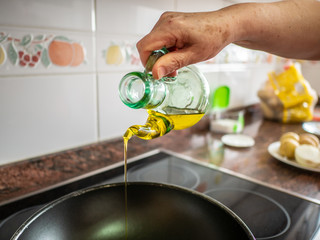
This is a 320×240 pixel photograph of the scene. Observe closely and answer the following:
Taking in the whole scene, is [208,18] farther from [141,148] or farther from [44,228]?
[141,148]

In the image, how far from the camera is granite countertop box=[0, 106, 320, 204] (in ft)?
2.06

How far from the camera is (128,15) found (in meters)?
0.76

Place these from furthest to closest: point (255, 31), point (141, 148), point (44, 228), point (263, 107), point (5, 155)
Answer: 1. point (263, 107)
2. point (141, 148)
3. point (5, 155)
4. point (255, 31)
5. point (44, 228)

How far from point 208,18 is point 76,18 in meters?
0.37

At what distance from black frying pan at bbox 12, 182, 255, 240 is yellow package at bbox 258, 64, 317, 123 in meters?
0.94

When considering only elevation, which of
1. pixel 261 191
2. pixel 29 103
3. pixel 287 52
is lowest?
pixel 261 191

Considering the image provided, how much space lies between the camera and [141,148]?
2.83 ft

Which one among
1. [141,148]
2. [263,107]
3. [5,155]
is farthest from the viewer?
[263,107]

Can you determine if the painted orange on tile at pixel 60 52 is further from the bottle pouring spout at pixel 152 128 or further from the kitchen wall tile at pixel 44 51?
the bottle pouring spout at pixel 152 128

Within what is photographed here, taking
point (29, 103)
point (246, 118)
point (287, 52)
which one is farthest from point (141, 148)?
point (246, 118)

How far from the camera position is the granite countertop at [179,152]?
2.06 feet

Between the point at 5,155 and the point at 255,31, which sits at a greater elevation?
the point at 255,31

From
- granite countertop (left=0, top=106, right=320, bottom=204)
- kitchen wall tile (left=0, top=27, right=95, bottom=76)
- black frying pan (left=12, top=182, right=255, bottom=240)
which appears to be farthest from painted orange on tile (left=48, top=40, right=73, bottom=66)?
black frying pan (left=12, top=182, right=255, bottom=240)

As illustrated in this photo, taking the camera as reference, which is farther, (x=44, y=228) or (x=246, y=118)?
(x=246, y=118)
